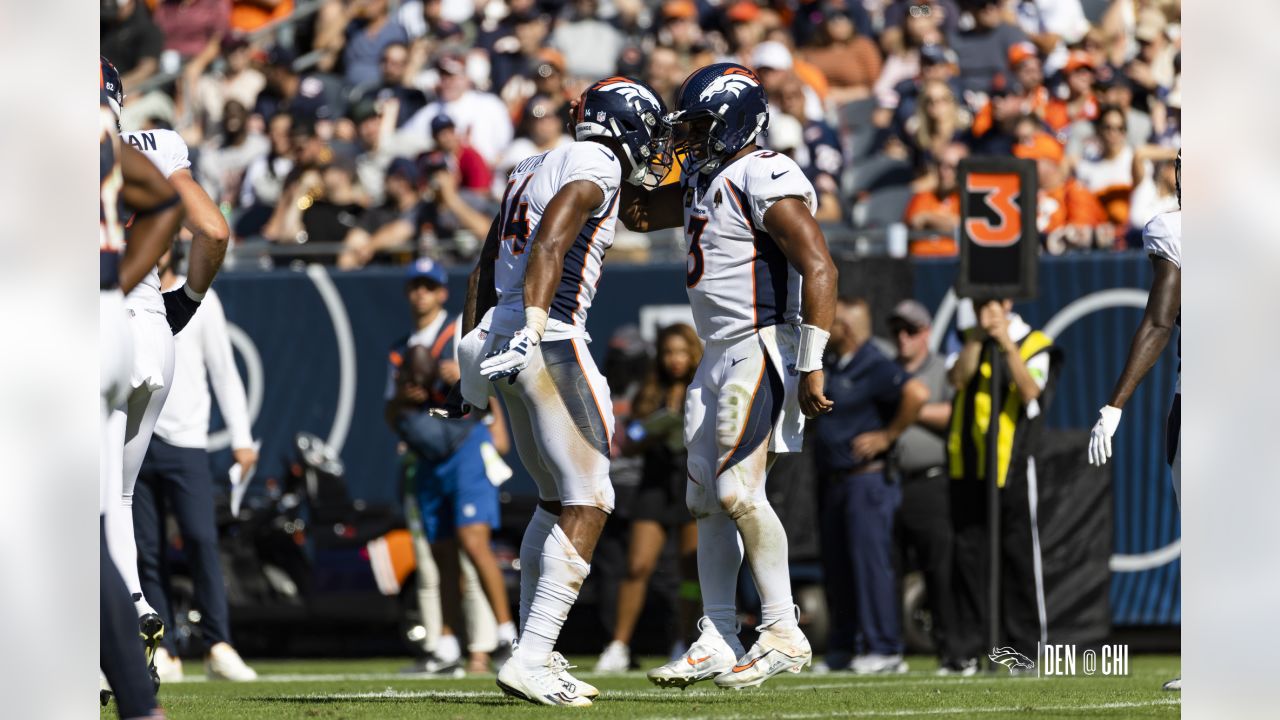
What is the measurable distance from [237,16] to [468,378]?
1439 centimetres

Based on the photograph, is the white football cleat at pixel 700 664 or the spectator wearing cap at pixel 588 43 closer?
the white football cleat at pixel 700 664

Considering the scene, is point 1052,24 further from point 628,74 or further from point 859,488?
point 859,488

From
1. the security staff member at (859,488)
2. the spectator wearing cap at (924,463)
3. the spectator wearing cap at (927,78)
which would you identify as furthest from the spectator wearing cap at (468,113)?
the security staff member at (859,488)

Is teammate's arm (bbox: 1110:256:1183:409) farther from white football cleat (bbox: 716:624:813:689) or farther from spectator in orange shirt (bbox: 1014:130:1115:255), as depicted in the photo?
spectator in orange shirt (bbox: 1014:130:1115:255)

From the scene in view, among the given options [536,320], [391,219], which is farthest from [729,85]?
[391,219]

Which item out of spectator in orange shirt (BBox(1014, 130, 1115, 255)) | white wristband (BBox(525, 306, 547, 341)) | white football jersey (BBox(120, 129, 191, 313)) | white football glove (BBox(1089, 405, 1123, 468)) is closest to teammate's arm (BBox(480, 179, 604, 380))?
white wristband (BBox(525, 306, 547, 341))

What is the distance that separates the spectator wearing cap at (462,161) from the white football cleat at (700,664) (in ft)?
29.1

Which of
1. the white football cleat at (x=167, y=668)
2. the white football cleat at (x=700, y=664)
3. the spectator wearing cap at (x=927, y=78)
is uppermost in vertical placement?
the spectator wearing cap at (x=927, y=78)

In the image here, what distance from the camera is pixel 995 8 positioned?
17266 mm

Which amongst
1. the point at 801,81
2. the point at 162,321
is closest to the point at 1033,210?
the point at 162,321

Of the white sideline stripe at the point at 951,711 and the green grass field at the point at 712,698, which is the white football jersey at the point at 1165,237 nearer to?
the white sideline stripe at the point at 951,711

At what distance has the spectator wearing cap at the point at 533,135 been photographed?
621 inches

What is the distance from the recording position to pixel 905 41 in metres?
17.3
